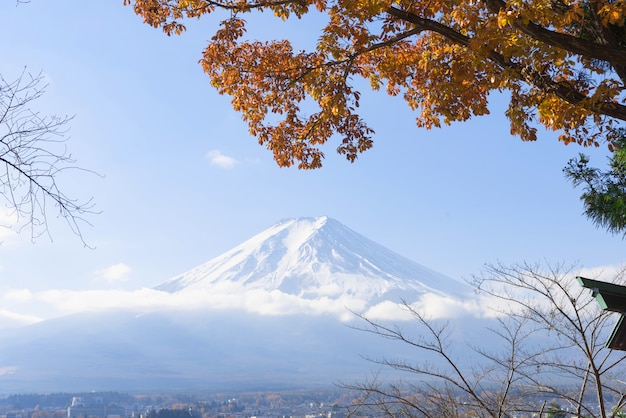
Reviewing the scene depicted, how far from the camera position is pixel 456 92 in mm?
5984

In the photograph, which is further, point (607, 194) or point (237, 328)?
point (237, 328)

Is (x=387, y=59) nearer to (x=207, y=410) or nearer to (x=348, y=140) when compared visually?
(x=348, y=140)

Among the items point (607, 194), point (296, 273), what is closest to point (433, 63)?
point (607, 194)

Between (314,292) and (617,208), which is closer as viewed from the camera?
(617,208)

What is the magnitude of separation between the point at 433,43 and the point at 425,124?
2.71 ft

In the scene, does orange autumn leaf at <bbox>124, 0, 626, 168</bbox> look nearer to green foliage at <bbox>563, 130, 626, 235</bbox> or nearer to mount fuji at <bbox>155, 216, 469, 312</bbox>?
green foliage at <bbox>563, 130, 626, 235</bbox>

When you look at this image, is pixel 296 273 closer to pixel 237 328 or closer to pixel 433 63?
pixel 237 328

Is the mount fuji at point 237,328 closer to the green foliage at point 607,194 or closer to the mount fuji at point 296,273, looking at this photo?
the mount fuji at point 296,273

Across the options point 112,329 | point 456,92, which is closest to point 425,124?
point 456,92

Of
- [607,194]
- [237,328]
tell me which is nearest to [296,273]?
[237,328]

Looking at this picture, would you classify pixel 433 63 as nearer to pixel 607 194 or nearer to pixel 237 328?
pixel 607 194

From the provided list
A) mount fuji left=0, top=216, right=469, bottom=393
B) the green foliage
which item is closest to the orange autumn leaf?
the green foliage

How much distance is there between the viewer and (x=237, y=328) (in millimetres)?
120250

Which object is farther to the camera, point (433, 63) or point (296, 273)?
A: point (296, 273)
